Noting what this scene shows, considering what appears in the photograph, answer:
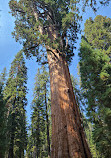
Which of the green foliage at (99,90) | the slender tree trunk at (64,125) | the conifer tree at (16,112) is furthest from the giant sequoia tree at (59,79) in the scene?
the conifer tree at (16,112)

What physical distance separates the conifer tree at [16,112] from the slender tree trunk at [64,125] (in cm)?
1133

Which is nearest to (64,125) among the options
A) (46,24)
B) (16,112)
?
(46,24)

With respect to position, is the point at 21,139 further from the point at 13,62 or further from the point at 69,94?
the point at 69,94

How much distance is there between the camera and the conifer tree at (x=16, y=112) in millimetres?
13102

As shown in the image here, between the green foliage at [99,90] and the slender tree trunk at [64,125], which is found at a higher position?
the green foliage at [99,90]

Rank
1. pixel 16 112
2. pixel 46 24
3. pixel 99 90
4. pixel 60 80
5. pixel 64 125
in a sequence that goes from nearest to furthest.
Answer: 1. pixel 64 125
2. pixel 60 80
3. pixel 46 24
4. pixel 99 90
5. pixel 16 112

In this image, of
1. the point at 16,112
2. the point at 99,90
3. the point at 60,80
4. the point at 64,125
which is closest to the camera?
the point at 64,125

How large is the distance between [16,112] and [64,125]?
1335 cm

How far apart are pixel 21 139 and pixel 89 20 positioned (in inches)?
782

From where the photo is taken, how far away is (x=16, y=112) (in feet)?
47.5

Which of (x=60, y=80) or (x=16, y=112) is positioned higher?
(x=16, y=112)

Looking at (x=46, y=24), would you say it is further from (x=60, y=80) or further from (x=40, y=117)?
(x=40, y=117)

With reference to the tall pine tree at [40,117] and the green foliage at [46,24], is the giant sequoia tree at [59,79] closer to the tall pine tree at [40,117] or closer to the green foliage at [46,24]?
the green foliage at [46,24]

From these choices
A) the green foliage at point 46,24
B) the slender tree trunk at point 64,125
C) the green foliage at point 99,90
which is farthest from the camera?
the green foliage at point 99,90
